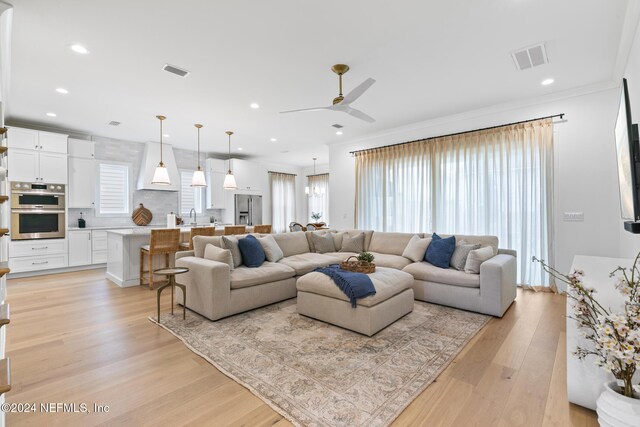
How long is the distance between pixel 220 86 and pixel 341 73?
1.63 metres

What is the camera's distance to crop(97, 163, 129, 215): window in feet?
20.9

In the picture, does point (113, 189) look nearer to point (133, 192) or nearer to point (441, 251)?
point (133, 192)

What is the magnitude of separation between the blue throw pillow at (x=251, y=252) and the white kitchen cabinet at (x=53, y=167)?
4.36 meters

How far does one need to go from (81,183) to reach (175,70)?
167 inches

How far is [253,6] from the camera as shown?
2.36 metres

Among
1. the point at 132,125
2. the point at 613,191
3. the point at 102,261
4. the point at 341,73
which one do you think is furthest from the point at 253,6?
the point at 102,261

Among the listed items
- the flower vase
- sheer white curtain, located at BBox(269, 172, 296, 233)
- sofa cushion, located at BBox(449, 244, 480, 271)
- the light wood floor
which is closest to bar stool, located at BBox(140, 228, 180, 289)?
the light wood floor

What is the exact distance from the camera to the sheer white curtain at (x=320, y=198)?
984 centimetres

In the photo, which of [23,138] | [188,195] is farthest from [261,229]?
[23,138]

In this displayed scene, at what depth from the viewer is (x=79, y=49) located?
295cm

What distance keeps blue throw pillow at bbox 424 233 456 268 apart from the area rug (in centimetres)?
66

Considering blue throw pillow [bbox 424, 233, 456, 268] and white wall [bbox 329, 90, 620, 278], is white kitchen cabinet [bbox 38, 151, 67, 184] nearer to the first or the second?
blue throw pillow [bbox 424, 233, 456, 268]

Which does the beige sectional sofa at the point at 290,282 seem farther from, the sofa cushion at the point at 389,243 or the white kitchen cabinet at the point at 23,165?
the white kitchen cabinet at the point at 23,165

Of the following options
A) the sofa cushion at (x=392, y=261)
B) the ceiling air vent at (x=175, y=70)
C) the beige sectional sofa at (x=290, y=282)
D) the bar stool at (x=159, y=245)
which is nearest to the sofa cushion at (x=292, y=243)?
the beige sectional sofa at (x=290, y=282)
